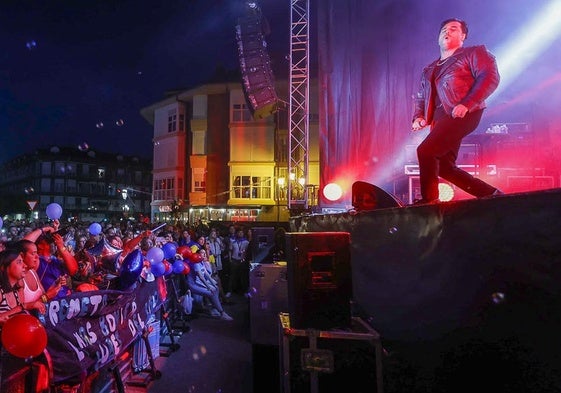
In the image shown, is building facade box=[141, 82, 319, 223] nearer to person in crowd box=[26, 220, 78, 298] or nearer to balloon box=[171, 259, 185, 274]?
balloon box=[171, 259, 185, 274]

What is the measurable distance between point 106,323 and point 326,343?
7.85ft

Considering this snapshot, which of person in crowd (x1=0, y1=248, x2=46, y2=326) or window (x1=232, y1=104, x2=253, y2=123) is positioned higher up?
window (x1=232, y1=104, x2=253, y2=123)

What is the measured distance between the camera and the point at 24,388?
2617mm

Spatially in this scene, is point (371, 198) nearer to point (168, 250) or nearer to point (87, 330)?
point (87, 330)

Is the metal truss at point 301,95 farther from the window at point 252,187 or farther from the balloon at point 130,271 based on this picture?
the window at point 252,187

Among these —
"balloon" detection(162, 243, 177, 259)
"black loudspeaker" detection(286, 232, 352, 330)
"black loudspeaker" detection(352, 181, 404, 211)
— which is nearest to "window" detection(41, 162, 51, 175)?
"balloon" detection(162, 243, 177, 259)

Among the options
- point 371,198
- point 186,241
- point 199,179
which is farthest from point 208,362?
point 199,179

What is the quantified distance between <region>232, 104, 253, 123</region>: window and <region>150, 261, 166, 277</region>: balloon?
2102 cm

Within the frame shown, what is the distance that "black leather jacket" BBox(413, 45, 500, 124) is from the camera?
2.67m

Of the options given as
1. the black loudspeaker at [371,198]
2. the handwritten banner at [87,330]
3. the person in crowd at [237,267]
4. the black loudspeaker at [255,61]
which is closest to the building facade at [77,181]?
the black loudspeaker at [255,61]

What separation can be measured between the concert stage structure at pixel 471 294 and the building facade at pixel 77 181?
204 feet

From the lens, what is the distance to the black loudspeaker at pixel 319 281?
248 centimetres

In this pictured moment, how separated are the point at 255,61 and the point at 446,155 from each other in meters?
14.4

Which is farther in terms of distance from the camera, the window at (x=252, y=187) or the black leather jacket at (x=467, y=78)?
the window at (x=252, y=187)
